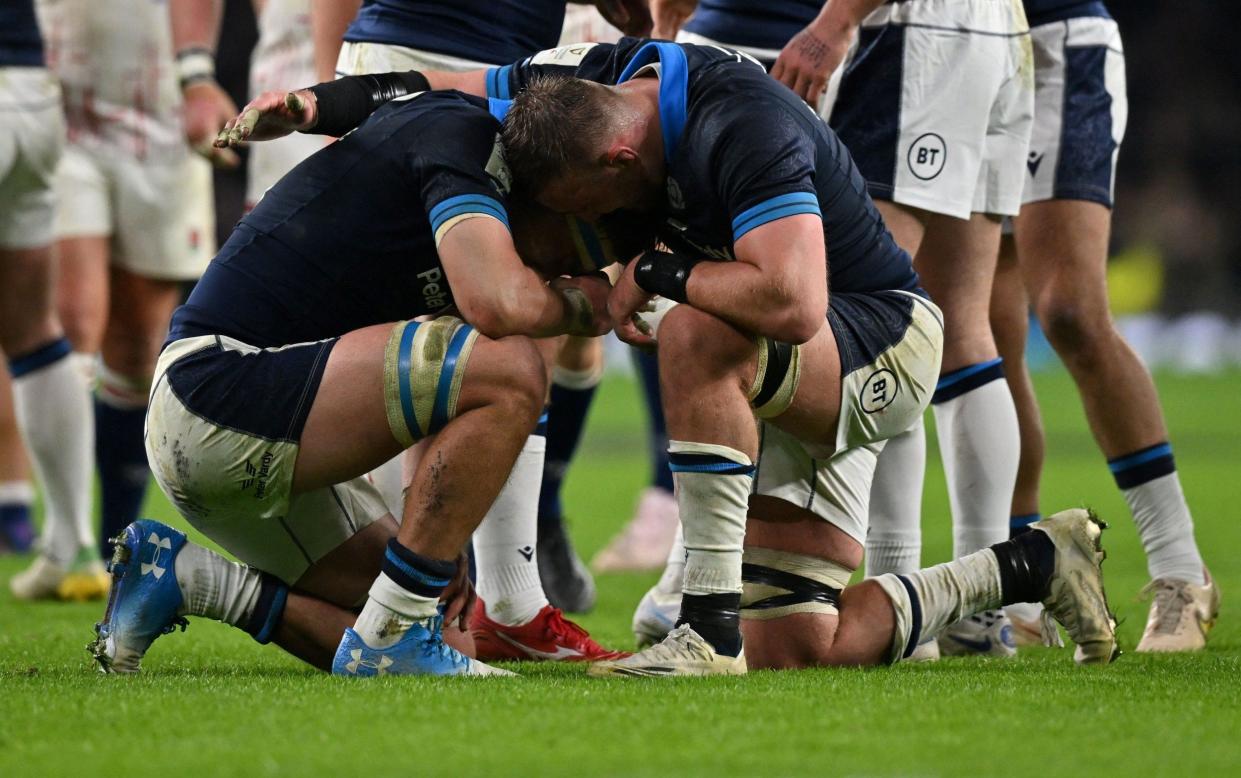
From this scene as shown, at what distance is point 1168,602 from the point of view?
379cm

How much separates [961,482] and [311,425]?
5.13ft

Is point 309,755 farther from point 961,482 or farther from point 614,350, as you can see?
point 614,350

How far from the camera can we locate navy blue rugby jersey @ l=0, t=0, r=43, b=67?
16.3 ft

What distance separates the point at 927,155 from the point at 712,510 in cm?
121

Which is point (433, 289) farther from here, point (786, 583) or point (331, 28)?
point (331, 28)

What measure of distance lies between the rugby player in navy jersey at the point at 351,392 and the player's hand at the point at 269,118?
9cm

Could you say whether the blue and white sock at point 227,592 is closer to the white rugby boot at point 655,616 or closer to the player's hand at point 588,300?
the player's hand at point 588,300

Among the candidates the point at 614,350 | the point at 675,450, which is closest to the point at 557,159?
the point at 675,450

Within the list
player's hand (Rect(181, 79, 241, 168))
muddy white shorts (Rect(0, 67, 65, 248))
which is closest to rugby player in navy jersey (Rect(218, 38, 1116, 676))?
player's hand (Rect(181, 79, 241, 168))

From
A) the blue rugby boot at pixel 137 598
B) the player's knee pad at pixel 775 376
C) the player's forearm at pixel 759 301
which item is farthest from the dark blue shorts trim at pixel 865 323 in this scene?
the blue rugby boot at pixel 137 598

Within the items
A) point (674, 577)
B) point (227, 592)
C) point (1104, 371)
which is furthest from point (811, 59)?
point (227, 592)

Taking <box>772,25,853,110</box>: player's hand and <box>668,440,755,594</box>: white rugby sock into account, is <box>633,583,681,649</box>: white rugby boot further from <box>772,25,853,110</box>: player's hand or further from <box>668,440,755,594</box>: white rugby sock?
<box>772,25,853,110</box>: player's hand

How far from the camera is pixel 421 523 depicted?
114 inches

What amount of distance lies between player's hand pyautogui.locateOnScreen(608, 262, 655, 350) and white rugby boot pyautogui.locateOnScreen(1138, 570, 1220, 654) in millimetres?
1345
